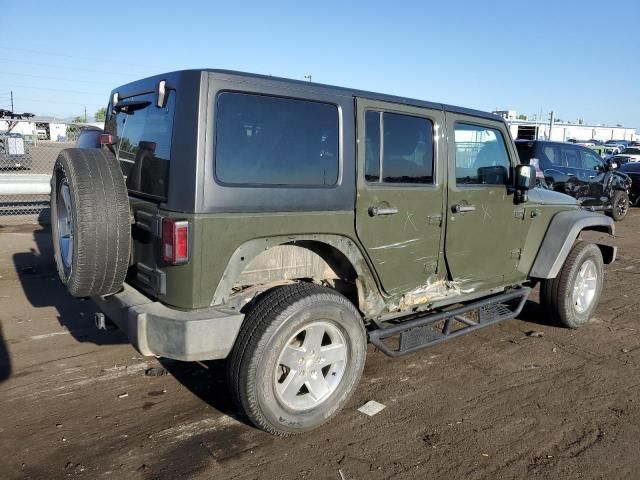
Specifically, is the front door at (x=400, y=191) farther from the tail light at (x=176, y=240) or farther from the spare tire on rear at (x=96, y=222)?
the spare tire on rear at (x=96, y=222)

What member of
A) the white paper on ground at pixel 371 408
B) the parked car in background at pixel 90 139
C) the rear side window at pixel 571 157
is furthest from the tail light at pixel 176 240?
the rear side window at pixel 571 157

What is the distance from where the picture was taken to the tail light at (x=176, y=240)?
2729mm

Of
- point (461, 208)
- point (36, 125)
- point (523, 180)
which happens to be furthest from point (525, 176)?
point (36, 125)

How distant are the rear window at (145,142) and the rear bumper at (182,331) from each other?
2.18ft

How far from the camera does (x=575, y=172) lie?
1173cm

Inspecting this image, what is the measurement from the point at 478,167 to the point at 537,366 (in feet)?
5.63

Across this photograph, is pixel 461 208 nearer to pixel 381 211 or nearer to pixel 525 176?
pixel 525 176

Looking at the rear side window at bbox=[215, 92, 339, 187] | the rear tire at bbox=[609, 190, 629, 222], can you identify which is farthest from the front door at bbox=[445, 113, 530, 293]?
the rear tire at bbox=[609, 190, 629, 222]

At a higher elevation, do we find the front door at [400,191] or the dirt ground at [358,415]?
the front door at [400,191]

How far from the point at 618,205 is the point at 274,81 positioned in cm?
1332

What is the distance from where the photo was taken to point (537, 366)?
14.1 feet

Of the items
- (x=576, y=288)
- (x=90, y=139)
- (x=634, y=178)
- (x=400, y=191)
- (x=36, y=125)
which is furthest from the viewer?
(x=36, y=125)

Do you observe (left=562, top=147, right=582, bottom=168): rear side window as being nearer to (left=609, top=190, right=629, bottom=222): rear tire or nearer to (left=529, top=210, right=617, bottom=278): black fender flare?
(left=609, top=190, right=629, bottom=222): rear tire

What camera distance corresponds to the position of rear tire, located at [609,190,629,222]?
43.9 ft
